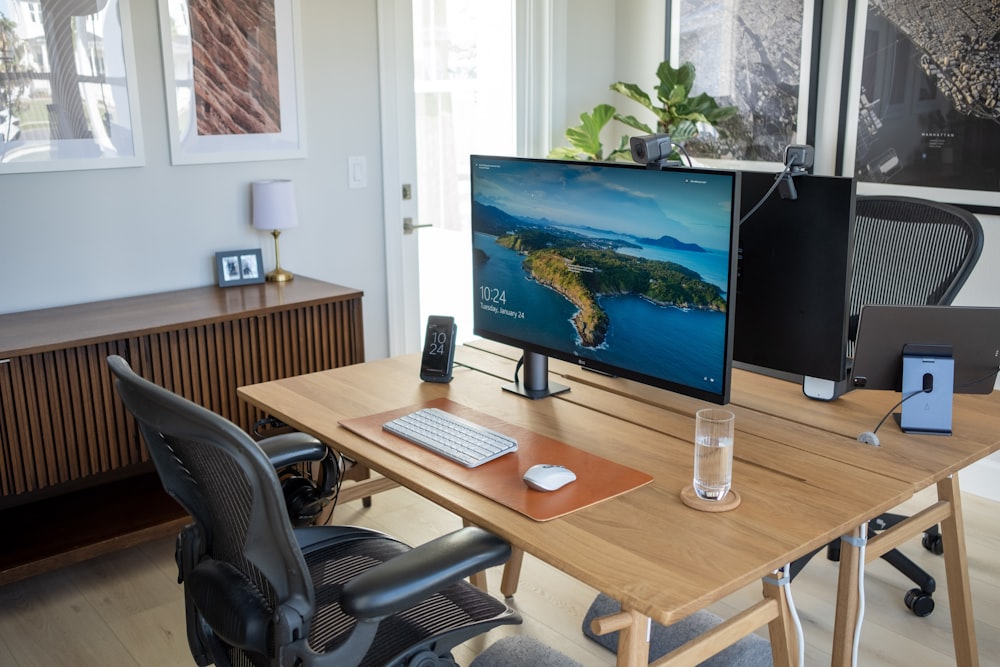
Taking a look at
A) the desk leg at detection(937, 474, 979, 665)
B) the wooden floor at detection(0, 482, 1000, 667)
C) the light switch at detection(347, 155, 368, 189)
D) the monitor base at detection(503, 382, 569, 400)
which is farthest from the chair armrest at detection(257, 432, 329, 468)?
the light switch at detection(347, 155, 368, 189)

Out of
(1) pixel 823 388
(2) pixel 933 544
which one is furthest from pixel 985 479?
(1) pixel 823 388

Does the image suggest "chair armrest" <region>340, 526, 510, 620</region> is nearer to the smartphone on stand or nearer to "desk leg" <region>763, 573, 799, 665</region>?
"desk leg" <region>763, 573, 799, 665</region>

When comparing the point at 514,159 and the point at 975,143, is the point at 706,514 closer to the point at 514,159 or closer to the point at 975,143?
the point at 514,159

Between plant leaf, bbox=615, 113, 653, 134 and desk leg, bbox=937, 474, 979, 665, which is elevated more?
plant leaf, bbox=615, 113, 653, 134

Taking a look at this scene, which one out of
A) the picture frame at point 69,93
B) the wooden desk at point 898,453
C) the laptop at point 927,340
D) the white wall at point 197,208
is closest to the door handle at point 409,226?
the white wall at point 197,208

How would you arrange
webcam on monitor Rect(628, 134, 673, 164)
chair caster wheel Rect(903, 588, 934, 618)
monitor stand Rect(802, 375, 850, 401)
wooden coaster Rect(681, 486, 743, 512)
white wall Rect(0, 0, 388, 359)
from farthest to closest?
white wall Rect(0, 0, 388, 359), chair caster wheel Rect(903, 588, 934, 618), monitor stand Rect(802, 375, 850, 401), webcam on monitor Rect(628, 134, 673, 164), wooden coaster Rect(681, 486, 743, 512)

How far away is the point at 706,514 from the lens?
1.53 m

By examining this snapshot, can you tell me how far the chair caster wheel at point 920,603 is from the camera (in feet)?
8.50

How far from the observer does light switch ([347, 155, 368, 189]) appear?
377cm

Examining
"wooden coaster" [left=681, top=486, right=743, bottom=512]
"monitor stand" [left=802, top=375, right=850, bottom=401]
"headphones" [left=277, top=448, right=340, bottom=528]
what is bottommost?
"headphones" [left=277, top=448, right=340, bottom=528]

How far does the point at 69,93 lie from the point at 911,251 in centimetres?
269

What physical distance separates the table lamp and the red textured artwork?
234mm

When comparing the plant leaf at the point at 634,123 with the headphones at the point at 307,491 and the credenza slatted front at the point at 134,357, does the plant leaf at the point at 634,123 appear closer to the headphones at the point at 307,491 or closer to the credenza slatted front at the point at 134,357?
the credenza slatted front at the point at 134,357

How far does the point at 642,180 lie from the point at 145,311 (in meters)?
1.89
